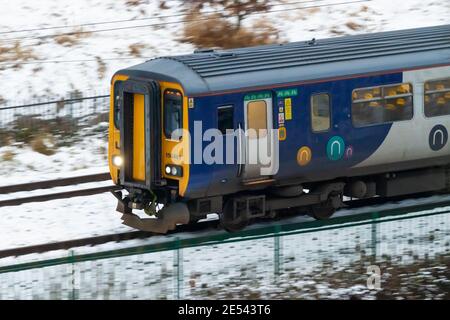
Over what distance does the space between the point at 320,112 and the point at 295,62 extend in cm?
95

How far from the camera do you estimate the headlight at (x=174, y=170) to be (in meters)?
18.9

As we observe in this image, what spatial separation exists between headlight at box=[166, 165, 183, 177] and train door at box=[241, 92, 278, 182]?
1.09m

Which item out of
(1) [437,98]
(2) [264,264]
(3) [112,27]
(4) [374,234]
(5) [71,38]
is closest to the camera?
(2) [264,264]

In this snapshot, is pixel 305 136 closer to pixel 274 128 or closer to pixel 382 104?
pixel 274 128

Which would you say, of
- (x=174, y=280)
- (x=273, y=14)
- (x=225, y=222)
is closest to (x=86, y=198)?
(x=225, y=222)

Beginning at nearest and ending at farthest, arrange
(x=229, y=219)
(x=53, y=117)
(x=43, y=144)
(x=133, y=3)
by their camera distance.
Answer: (x=229, y=219), (x=43, y=144), (x=53, y=117), (x=133, y=3)

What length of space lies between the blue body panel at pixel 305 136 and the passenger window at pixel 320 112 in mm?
76

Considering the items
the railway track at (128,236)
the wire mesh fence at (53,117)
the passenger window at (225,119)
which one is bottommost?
the railway track at (128,236)

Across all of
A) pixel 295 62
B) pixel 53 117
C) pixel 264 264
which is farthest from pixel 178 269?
pixel 53 117

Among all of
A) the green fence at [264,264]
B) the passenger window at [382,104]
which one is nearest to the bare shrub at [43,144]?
the passenger window at [382,104]

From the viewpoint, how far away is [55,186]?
23.2m

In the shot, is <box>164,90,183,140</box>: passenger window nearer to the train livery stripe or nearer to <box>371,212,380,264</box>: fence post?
the train livery stripe

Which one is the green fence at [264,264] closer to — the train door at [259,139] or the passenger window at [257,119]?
the train door at [259,139]

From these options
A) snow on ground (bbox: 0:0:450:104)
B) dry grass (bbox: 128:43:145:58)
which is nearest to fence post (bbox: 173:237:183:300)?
snow on ground (bbox: 0:0:450:104)
